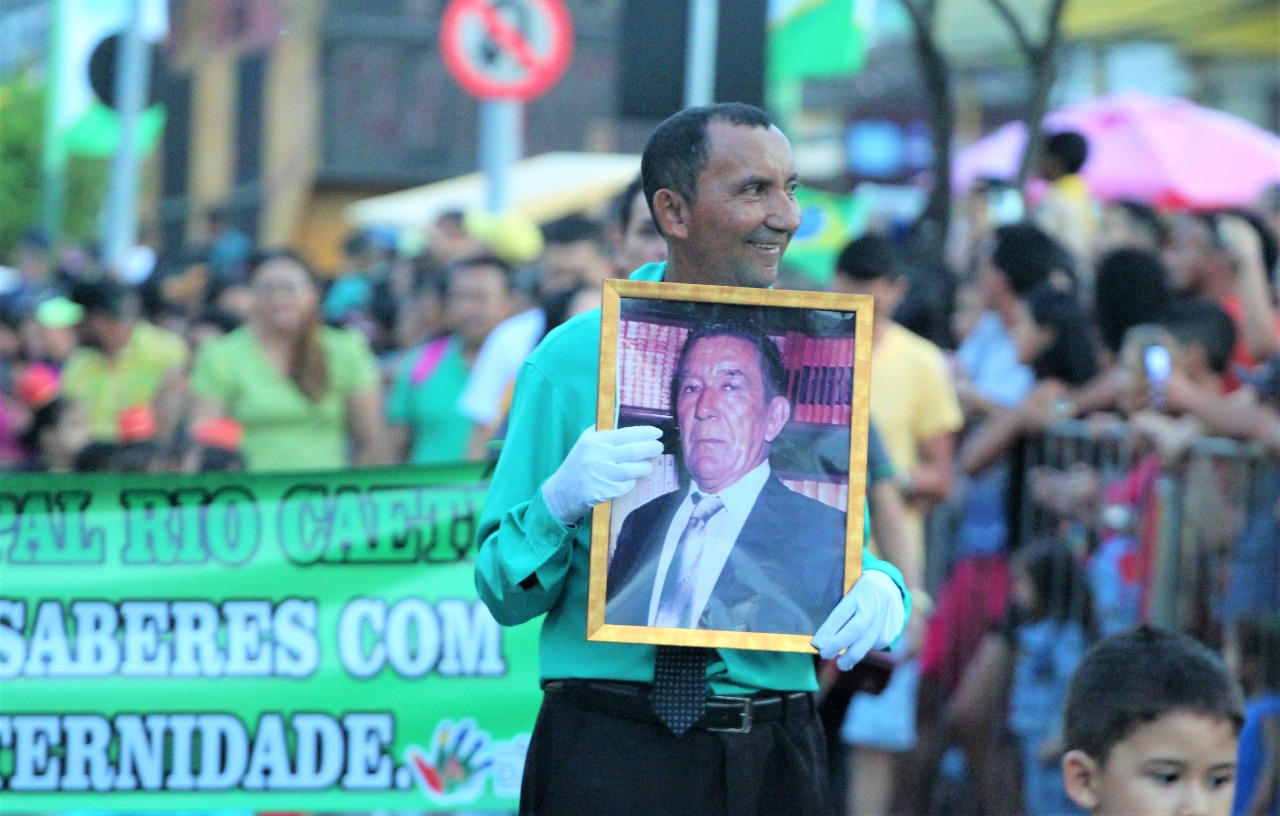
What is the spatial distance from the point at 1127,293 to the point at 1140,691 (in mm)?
4331

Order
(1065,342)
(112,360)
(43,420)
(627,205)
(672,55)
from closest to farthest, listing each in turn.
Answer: (627,205)
(1065,342)
(43,420)
(672,55)
(112,360)

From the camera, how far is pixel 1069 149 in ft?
31.2

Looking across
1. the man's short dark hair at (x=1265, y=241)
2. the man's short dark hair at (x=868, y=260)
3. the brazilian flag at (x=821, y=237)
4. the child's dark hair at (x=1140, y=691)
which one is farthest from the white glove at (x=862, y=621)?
the brazilian flag at (x=821, y=237)

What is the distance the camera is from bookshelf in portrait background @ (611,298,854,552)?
326 cm

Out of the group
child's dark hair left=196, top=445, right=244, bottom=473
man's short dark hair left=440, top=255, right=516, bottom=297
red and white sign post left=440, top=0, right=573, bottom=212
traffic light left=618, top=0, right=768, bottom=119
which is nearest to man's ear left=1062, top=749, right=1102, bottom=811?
child's dark hair left=196, top=445, right=244, bottom=473

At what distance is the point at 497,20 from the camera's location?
11930 mm

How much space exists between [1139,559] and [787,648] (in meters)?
4.21

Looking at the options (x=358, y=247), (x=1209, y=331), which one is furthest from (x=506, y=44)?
(x=358, y=247)

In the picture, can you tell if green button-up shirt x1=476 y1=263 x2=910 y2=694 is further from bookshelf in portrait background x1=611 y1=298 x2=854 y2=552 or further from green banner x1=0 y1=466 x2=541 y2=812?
green banner x1=0 y1=466 x2=541 y2=812

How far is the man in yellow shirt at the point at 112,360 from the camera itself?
10898 mm

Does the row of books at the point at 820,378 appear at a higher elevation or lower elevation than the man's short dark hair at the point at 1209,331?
lower

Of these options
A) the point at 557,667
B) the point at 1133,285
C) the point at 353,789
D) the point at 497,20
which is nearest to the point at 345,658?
the point at 353,789

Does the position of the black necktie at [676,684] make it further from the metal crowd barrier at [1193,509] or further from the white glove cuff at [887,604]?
the metal crowd barrier at [1193,509]

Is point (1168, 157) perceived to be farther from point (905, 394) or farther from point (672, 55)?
point (905, 394)
